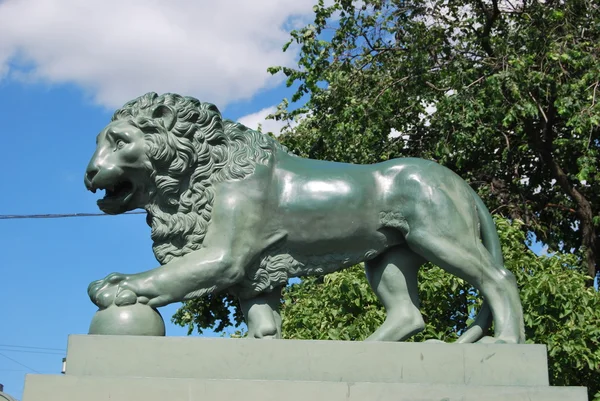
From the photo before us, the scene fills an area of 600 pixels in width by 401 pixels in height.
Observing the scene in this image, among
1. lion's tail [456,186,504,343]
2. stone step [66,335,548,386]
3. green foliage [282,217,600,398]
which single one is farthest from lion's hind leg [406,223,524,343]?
green foliage [282,217,600,398]

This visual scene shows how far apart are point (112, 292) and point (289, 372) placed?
4.17 feet

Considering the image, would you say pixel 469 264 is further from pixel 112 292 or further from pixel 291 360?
pixel 112 292

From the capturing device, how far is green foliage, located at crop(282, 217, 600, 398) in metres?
12.1

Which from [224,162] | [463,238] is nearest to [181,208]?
[224,162]

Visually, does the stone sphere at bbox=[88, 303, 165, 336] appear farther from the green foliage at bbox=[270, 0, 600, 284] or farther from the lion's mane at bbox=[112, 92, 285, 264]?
the green foliage at bbox=[270, 0, 600, 284]

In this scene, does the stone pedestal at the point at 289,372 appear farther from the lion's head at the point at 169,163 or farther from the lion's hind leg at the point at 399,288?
the lion's head at the point at 169,163

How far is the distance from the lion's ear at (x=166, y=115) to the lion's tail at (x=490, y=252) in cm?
223

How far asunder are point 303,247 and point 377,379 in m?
1.08

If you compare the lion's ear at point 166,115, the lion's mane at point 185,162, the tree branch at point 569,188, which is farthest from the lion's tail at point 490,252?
the tree branch at point 569,188

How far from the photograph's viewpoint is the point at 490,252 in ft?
20.4

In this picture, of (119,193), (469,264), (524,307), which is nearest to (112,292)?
(119,193)

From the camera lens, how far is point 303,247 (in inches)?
235

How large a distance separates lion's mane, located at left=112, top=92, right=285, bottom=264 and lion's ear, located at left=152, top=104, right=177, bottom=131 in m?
0.02

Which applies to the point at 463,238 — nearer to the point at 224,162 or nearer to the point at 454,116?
the point at 224,162
